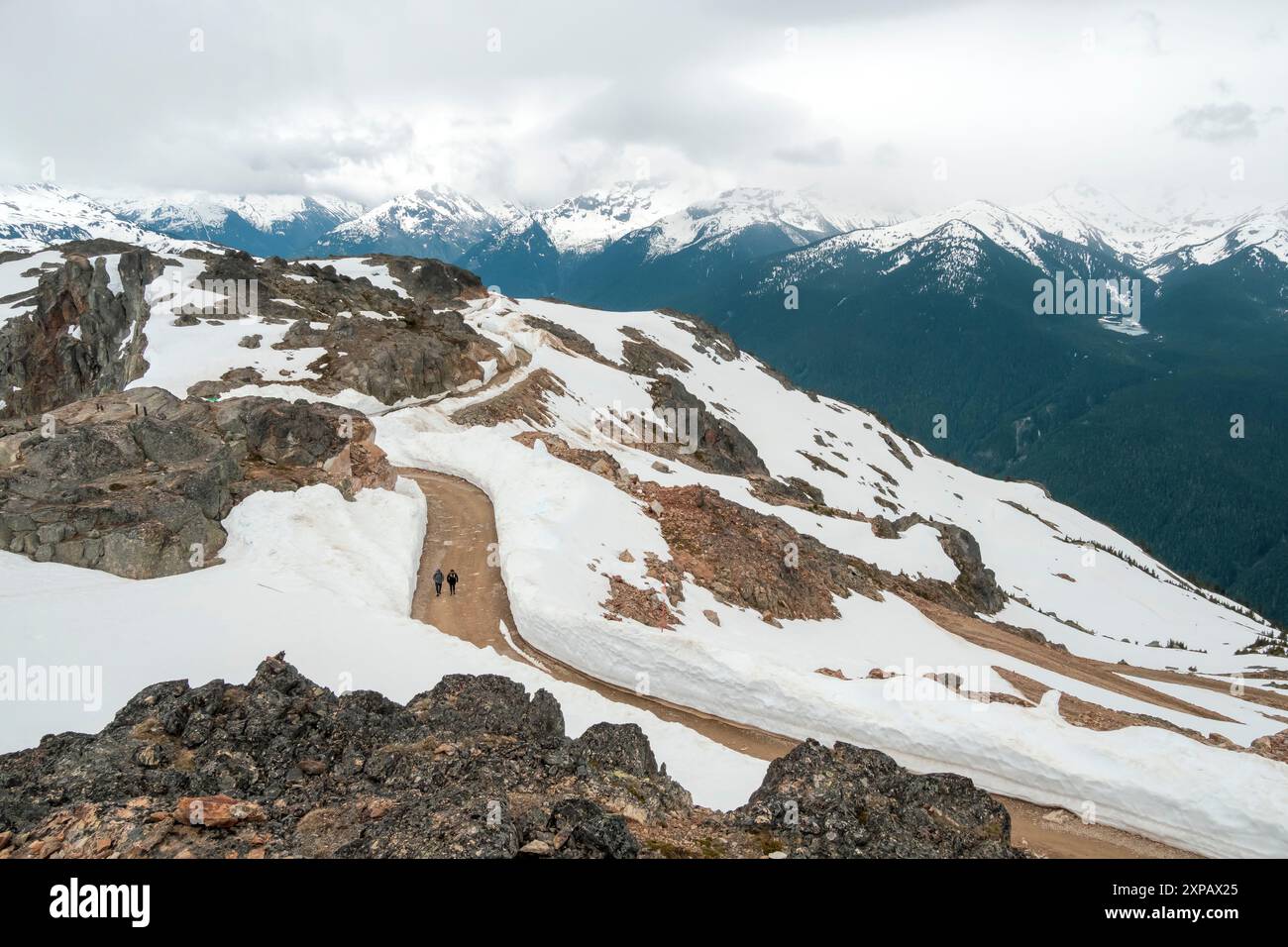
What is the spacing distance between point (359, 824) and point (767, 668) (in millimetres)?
12099

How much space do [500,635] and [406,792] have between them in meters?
12.0

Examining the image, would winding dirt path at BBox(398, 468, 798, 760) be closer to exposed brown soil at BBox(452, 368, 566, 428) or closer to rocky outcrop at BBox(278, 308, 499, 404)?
exposed brown soil at BBox(452, 368, 566, 428)

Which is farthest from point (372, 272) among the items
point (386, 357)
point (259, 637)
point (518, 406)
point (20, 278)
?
point (259, 637)

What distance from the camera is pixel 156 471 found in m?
23.9

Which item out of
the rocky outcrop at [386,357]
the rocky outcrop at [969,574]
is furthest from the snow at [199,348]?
the rocky outcrop at [969,574]

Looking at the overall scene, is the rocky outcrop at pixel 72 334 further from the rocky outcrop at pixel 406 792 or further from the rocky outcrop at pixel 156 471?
the rocky outcrop at pixel 406 792

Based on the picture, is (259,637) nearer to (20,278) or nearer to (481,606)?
(481,606)

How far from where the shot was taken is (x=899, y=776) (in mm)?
10969

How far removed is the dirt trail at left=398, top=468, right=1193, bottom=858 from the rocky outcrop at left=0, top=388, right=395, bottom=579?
3914 mm

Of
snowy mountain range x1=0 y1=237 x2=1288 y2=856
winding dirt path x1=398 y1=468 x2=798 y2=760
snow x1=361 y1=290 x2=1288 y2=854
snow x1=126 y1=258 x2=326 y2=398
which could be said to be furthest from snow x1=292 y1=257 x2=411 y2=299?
winding dirt path x1=398 y1=468 x2=798 y2=760

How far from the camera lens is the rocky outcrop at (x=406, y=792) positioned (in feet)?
25.9

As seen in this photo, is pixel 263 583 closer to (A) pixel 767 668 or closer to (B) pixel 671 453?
(A) pixel 767 668

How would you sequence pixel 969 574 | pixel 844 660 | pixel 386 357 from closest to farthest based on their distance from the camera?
pixel 844 660 < pixel 969 574 < pixel 386 357

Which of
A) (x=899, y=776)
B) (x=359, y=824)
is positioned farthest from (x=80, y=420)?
(x=899, y=776)
